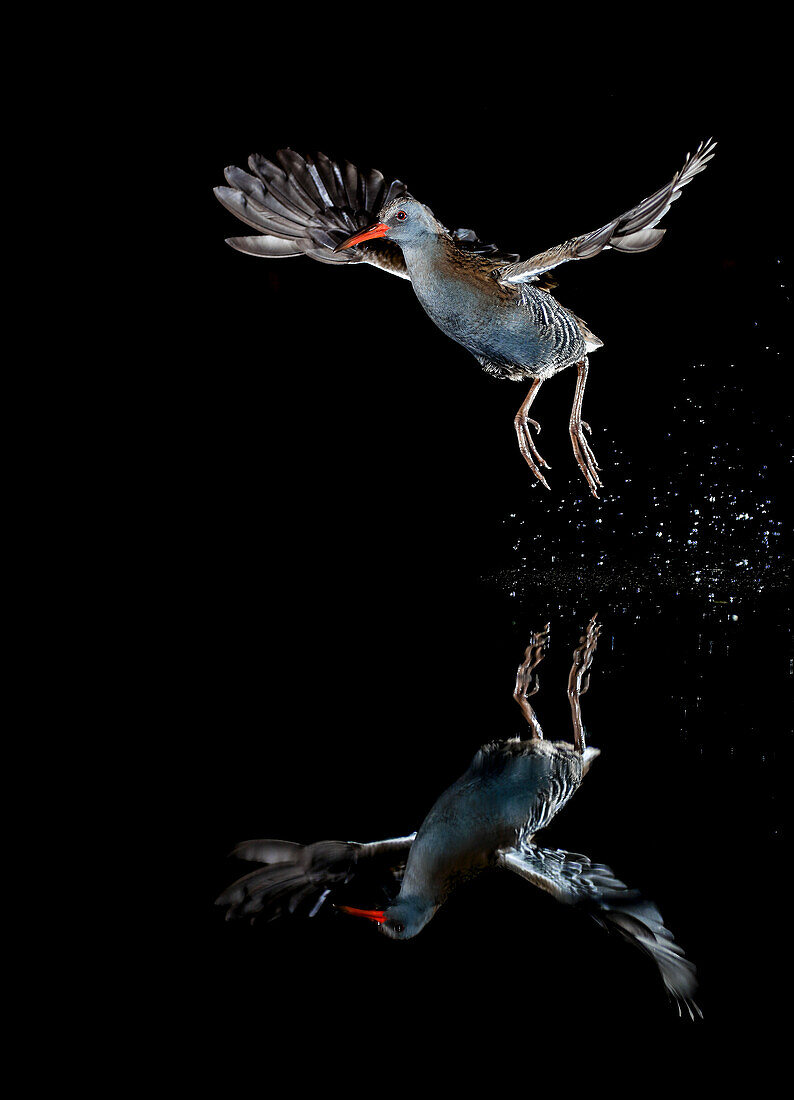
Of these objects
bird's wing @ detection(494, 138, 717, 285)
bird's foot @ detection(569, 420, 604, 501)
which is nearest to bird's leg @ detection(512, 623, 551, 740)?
bird's foot @ detection(569, 420, 604, 501)

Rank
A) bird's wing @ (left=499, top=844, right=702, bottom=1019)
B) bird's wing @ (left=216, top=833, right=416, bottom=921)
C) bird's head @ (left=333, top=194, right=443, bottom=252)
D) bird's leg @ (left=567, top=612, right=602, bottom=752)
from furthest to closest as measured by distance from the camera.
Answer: bird's head @ (left=333, top=194, right=443, bottom=252) < bird's leg @ (left=567, top=612, right=602, bottom=752) < bird's wing @ (left=216, top=833, right=416, bottom=921) < bird's wing @ (left=499, top=844, right=702, bottom=1019)

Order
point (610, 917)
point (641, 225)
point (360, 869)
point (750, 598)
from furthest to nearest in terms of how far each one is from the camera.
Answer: point (750, 598), point (641, 225), point (360, 869), point (610, 917)

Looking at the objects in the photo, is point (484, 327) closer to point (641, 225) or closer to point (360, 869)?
point (641, 225)

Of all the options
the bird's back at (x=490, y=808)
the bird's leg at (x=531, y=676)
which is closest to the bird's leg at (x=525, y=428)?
the bird's leg at (x=531, y=676)

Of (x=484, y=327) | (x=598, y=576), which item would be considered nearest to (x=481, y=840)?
(x=484, y=327)

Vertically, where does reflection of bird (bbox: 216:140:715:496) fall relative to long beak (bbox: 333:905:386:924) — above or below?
above

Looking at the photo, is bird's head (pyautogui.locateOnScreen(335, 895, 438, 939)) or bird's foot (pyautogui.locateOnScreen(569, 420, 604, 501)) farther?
bird's foot (pyautogui.locateOnScreen(569, 420, 604, 501))

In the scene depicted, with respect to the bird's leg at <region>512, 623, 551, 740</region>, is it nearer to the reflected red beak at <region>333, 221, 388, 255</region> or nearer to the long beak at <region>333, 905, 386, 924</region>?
the long beak at <region>333, 905, 386, 924</region>

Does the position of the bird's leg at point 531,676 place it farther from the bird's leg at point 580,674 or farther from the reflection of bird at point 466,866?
the reflection of bird at point 466,866
